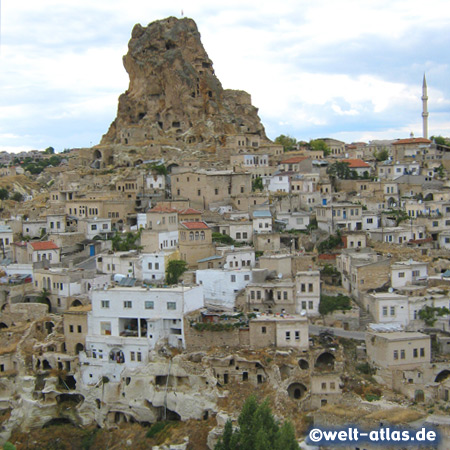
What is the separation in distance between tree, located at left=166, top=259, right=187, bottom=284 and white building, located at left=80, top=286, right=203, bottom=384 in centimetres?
398

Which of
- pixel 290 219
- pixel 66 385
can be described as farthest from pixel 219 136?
pixel 66 385

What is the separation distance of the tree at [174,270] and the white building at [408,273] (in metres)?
11.9

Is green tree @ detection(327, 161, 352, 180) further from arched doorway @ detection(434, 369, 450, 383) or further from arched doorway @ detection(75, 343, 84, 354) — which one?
arched doorway @ detection(75, 343, 84, 354)

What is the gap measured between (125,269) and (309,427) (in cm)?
1726

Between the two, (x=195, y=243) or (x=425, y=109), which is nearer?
(x=195, y=243)

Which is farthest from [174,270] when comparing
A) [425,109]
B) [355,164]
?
[425,109]

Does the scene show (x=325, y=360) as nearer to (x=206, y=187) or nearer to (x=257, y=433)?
(x=257, y=433)

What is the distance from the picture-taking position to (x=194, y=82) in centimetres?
7494

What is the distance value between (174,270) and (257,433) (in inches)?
601

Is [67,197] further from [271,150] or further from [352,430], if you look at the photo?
[352,430]

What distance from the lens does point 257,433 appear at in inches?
1010

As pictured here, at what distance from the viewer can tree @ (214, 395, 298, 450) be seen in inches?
989

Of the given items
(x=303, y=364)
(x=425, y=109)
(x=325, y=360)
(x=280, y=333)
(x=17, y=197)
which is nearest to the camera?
(x=303, y=364)

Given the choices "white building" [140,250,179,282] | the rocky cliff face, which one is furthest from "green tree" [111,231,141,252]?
the rocky cliff face
